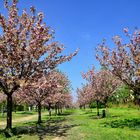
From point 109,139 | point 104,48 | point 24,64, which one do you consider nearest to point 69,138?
point 109,139

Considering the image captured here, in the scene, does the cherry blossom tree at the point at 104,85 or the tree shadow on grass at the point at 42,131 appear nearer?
the tree shadow on grass at the point at 42,131

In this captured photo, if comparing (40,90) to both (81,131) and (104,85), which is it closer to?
(104,85)

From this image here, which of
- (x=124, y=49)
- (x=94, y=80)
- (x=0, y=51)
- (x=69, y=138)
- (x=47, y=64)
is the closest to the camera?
(x=69, y=138)

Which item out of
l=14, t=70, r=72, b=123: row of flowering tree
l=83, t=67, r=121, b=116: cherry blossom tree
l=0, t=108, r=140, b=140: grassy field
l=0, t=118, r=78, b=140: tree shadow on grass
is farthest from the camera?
l=83, t=67, r=121, b=116: cherry blossom tree

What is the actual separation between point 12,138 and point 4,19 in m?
8.97

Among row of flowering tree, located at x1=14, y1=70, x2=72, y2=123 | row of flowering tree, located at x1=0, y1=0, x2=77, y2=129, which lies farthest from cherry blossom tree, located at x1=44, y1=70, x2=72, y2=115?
row of flowering tree, located at x1=0, y1=0, x2=77, y2=129

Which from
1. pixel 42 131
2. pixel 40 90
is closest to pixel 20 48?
pixel 42 131

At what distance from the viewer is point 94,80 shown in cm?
5647

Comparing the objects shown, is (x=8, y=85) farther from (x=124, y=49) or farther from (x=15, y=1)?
(x=124, y=49)

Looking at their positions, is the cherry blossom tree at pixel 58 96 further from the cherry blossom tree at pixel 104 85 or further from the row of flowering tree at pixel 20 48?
the row of flowering tree at pixel 20 48

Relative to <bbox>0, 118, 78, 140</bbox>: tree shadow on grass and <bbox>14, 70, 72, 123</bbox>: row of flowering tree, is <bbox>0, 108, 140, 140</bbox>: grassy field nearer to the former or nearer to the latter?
<bbox>0, 118, 78, 140</bbox>: tree shadow on grass

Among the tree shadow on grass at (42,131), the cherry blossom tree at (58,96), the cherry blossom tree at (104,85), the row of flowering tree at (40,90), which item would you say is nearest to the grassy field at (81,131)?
the tree shadow on grass at (42,131)

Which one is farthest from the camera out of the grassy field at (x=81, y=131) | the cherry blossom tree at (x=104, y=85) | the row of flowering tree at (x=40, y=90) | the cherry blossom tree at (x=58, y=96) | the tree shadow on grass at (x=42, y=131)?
the cherry blossom tree at (x=58, y=96)

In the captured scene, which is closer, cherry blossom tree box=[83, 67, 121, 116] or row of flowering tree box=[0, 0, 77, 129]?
row of flowering tree box=[0, 0, 77, 129]
